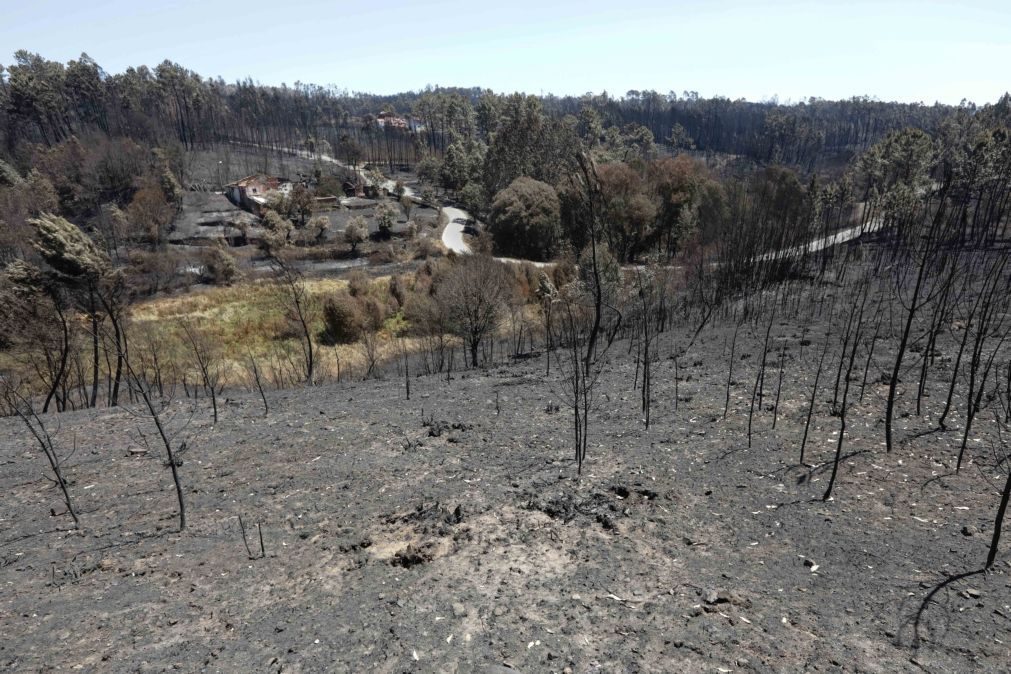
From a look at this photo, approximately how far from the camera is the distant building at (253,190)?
6788cm

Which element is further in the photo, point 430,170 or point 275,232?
point 430,170

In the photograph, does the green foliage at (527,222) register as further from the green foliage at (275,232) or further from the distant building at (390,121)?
the distant building at (390,121)

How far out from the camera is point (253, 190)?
70.0m

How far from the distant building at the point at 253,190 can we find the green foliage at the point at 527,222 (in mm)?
37499

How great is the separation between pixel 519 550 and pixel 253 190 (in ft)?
244

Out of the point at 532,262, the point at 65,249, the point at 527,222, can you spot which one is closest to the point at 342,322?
the point at 65,249

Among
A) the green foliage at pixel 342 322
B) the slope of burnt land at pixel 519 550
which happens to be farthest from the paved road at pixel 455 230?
the slope of burnt land at pixel 519 550

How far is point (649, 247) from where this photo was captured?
47.4 metres

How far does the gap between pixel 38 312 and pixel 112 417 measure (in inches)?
450

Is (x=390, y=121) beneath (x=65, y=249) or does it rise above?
above

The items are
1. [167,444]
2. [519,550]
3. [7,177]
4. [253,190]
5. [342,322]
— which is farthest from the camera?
[253,190]

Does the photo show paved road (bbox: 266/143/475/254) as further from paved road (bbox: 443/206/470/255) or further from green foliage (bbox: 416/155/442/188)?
green foliage (bbox: 416/155/442/188)

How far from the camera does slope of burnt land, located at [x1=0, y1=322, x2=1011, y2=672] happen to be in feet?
20.0

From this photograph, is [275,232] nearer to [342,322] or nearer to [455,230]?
[455,230]
